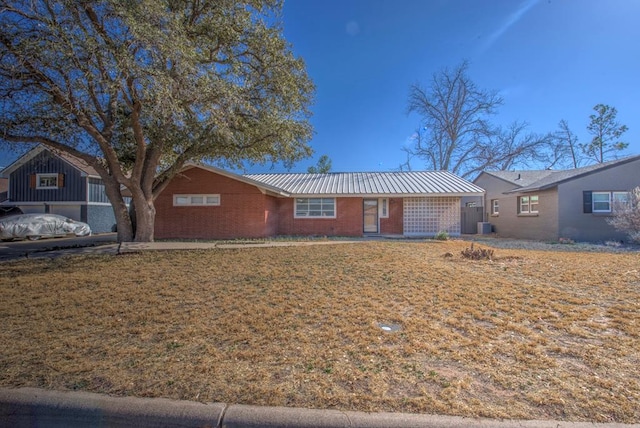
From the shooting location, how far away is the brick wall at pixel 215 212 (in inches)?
595

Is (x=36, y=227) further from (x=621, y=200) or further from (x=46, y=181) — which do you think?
(x=621, y=200)

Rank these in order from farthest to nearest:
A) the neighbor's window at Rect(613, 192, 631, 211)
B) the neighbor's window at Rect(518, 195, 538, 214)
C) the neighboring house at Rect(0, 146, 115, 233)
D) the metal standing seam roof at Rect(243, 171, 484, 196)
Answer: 1. the neighboring house at Rect(0, 146, 115, 233)
2. the neighbor's window at Rect(518, 195, 538, 214)
3. the metal standing seam roof at Rect(243, 171, 484, 196)
4. the neighbor's window at Rect(613, 192, 631, 211)

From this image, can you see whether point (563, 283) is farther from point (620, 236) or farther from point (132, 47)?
point (620, 236)

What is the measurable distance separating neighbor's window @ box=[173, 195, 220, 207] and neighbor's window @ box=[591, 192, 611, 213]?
18157 mm

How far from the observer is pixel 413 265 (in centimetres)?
760

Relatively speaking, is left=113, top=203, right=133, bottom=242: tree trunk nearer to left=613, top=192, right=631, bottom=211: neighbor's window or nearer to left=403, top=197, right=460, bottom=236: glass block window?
left=403, top=197, right=460, bottom=236: glass block window

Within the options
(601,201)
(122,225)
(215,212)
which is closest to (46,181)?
(215,212)

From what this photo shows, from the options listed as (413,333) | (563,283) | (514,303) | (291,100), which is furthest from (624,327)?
(291,100)

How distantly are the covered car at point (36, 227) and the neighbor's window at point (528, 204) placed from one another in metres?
27.1

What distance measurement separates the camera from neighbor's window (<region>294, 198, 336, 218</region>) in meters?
16.8

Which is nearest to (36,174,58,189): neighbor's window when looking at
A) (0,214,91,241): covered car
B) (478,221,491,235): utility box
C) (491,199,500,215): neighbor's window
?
(0,214,91,241): covered car

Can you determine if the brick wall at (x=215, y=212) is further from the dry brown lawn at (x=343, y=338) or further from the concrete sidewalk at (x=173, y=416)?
the concrete sidewalk at (x=173, y=416)

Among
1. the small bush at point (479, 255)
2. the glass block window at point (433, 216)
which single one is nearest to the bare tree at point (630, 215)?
the glass block window at point (433, 216)

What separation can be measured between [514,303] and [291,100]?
897 centimetres
